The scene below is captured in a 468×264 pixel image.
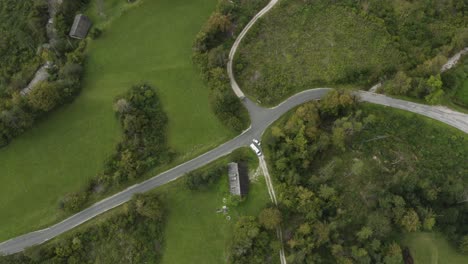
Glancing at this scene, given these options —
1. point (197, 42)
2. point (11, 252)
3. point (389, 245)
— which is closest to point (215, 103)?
point (197, 42)

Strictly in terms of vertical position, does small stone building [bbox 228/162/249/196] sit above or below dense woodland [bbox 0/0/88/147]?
below

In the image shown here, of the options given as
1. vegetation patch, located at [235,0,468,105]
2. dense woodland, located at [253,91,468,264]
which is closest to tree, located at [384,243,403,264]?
dense woodland, located at [253,91,468,264]

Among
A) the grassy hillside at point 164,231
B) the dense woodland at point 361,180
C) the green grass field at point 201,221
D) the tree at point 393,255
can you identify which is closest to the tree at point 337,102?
the dense woodland at point 361,180

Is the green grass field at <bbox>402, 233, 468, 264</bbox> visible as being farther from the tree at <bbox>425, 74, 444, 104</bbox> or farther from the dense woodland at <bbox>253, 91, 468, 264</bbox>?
the tree at <bbox>425, 74, 444, 104</bbox>

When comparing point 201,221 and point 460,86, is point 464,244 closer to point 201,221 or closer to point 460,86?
point 460,86

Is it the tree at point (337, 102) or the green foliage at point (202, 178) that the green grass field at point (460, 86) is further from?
the green foliage at point (202, 178)

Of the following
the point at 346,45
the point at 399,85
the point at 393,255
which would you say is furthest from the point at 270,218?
the point at 346,45
